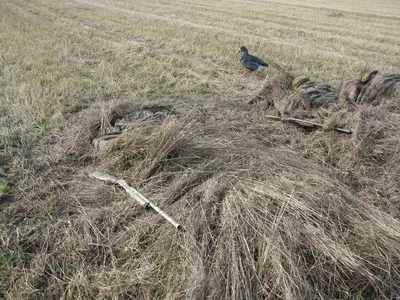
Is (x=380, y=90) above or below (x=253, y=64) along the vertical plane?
above

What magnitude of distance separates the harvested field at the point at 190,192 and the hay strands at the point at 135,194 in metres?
0.06

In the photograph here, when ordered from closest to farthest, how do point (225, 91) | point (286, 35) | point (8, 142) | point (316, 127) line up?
1. point (8, 142)
2. point (316, 127)
3. point (225, 91)
4. point (286, 35)

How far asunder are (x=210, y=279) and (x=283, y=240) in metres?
0.64

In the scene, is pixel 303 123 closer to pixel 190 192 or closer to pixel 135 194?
pixel 190 192

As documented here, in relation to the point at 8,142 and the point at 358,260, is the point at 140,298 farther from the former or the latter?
the point at 8,142

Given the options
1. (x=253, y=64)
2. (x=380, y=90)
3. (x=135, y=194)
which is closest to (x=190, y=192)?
(x=135, y=194)

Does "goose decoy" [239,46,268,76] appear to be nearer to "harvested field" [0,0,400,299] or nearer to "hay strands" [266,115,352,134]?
"harvested field" [0,0,400,299]

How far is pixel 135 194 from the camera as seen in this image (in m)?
2.70

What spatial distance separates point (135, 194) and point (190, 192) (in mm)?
563

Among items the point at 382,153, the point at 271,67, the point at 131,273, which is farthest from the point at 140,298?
the point at 271,67

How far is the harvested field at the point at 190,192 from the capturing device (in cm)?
200

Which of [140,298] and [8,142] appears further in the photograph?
[8,142]

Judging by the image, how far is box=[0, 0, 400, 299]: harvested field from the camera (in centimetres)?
200

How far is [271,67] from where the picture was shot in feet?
20.6
